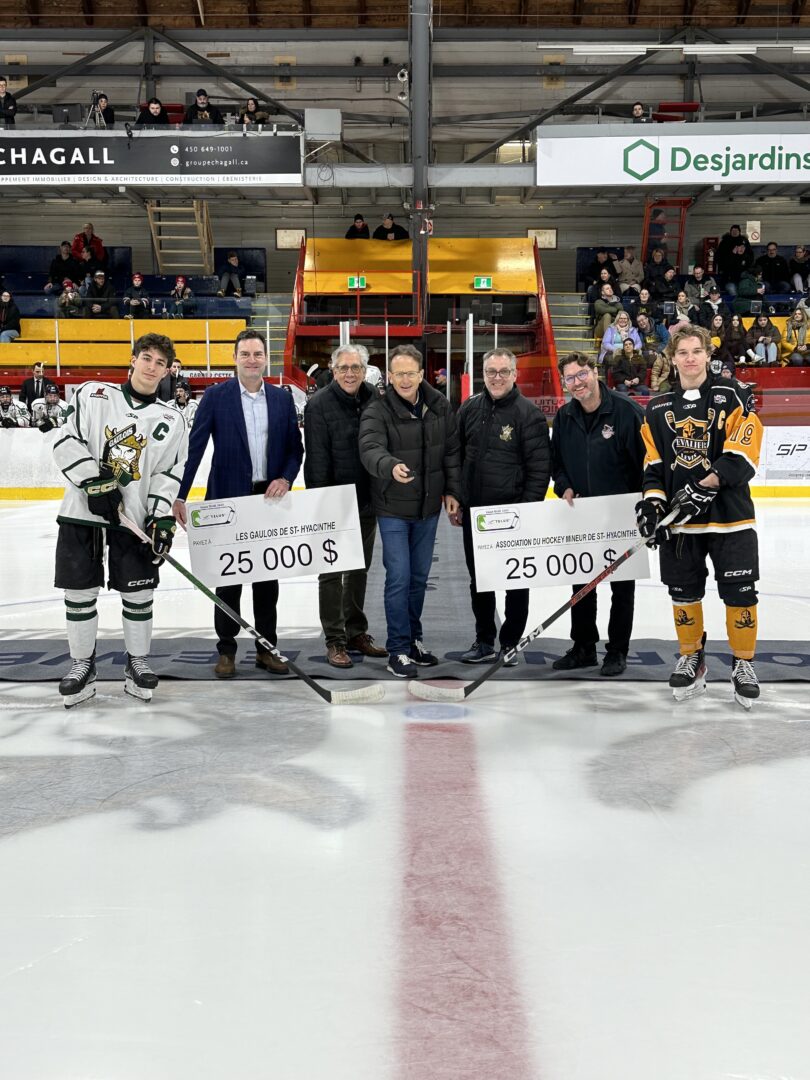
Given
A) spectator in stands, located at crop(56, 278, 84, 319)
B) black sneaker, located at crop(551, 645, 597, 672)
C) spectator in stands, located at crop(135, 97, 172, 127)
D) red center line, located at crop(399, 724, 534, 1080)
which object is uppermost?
spectator in stands, located at crop(135, 97, 172, 127)

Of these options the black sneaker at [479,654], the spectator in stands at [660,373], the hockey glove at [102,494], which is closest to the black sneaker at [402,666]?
the black sneaker at [479,654]

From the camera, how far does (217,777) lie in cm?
279

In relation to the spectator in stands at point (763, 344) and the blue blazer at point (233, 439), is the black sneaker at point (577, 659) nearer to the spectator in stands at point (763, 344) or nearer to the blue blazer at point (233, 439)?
the blue blazer at point (233, 439)

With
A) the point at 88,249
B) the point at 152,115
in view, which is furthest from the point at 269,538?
the point at 88,249

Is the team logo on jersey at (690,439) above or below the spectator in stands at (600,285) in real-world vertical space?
below

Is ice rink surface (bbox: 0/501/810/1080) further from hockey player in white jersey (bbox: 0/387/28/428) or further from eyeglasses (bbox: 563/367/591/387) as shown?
hockey player in white jersey (bbox: 0/387/28/428)

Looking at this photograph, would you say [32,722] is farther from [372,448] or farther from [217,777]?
[372,448]

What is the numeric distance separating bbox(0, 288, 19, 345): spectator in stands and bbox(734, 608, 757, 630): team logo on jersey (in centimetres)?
1396

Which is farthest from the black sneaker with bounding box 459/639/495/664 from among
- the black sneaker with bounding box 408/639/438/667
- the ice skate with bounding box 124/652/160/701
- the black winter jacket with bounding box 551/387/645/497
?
the ice skate with bounding box 124/652/160/701

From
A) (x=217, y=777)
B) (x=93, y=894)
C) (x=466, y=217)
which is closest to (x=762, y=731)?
(x=217, y=777)

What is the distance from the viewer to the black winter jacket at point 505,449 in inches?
159

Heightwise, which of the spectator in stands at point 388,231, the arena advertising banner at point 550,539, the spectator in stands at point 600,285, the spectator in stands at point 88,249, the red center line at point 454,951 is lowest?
the red center line at point 454,951

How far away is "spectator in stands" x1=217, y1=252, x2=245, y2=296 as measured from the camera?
683 inches

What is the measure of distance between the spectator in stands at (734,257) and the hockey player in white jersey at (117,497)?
1556cm
